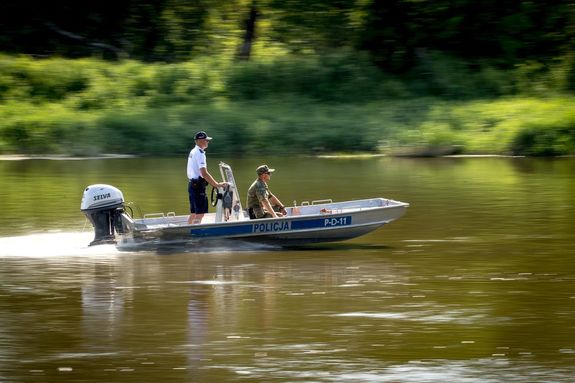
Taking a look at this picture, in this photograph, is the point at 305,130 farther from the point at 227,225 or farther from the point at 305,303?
the point at 305,303

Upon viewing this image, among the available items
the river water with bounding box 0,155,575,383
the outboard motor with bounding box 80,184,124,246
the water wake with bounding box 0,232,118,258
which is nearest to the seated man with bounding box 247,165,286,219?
the river water with bounding box 0,155,575,383

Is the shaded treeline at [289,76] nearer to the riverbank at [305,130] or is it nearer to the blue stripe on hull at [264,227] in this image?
the riverbank at [305,130]

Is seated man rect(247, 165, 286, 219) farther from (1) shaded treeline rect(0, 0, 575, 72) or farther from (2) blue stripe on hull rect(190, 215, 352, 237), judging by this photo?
(1) shaded treeline rect(0, 0, 575, 72)

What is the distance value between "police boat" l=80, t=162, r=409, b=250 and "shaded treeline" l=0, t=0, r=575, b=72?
32911 mm

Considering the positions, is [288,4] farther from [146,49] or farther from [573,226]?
[573,226]

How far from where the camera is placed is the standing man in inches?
738

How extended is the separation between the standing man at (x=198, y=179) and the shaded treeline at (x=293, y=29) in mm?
33199

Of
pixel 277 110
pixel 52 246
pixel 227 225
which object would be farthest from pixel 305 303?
pixel 277 110

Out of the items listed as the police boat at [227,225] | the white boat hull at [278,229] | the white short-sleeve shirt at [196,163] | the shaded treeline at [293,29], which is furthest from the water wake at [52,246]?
the shaded treeline at [293,29]

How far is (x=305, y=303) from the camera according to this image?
1524cm

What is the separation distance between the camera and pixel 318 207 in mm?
20031

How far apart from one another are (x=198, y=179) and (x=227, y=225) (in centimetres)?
76

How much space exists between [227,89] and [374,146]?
312 inches

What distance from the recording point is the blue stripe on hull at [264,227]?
18750 mm
